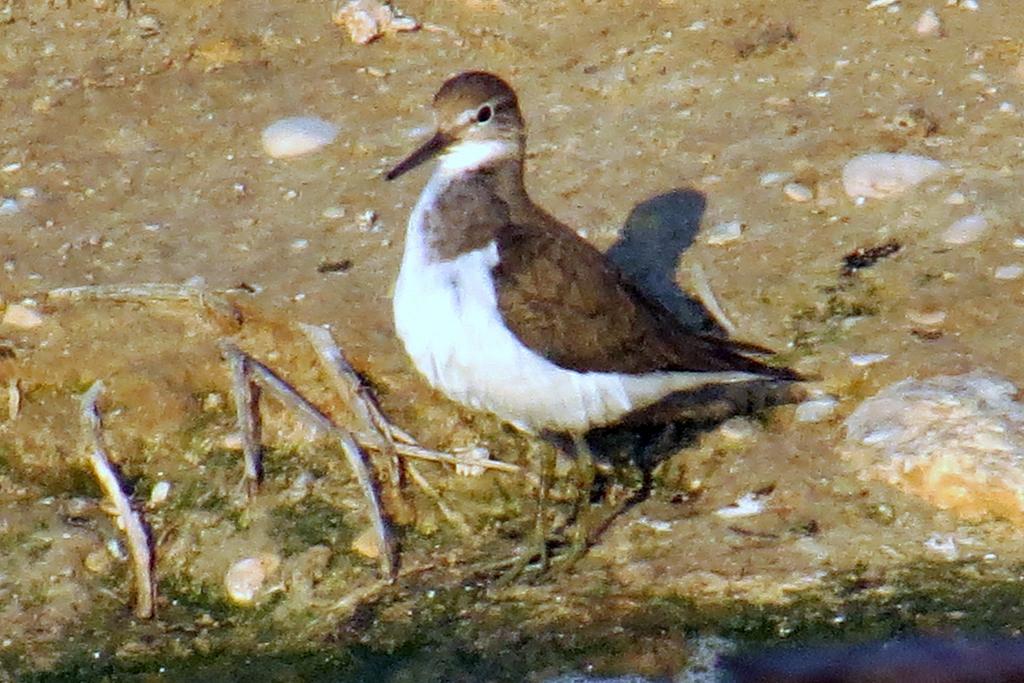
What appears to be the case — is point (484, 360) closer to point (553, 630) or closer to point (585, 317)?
point (585, 317)

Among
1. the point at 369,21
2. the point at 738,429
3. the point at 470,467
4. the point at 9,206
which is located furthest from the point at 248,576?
the point at 369,21

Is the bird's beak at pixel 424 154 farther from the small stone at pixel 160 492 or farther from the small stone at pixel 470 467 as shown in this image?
the small stone at pixel 160 492

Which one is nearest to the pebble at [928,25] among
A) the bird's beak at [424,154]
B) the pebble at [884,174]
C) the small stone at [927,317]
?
the pebble at [884,174]

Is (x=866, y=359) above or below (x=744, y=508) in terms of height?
above

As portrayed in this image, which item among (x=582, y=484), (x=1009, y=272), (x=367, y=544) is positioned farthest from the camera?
(x=1009, y=272)

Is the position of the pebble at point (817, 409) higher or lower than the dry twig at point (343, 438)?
lower

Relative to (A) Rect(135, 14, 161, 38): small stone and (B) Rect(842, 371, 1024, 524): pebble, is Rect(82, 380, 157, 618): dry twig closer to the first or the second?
(B) Rect(842, 371, 1024, 524): pebble
